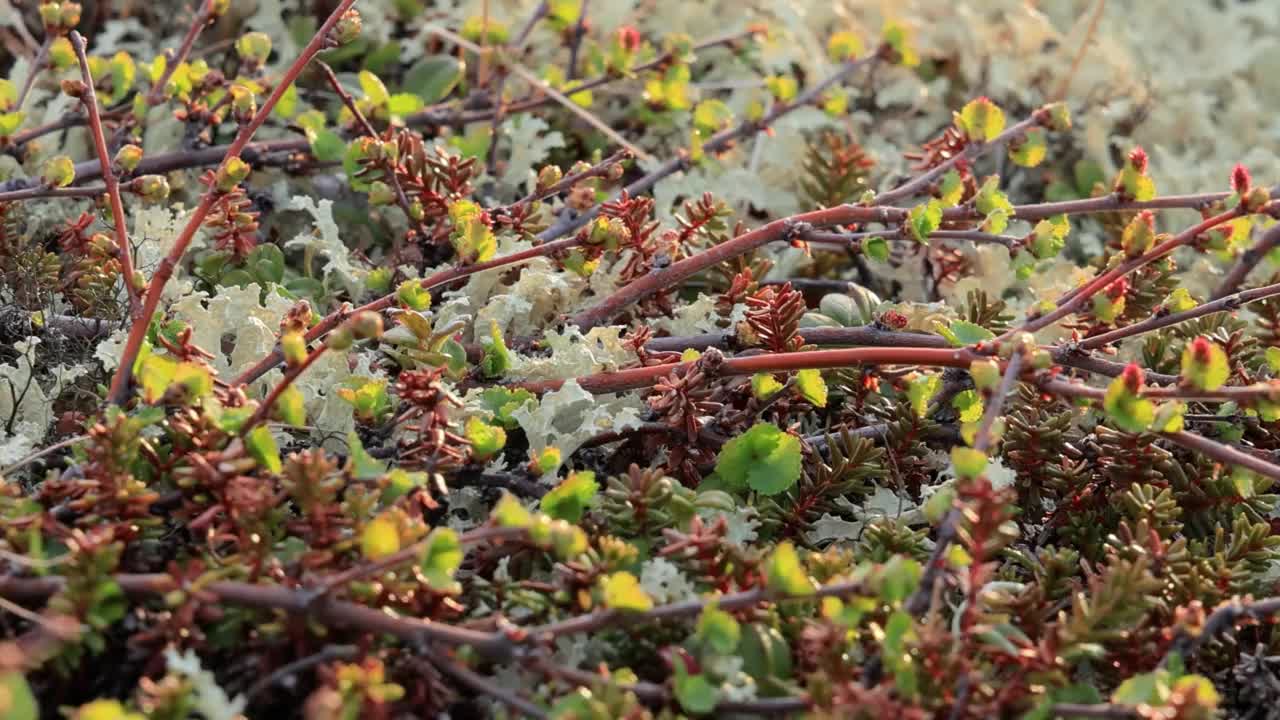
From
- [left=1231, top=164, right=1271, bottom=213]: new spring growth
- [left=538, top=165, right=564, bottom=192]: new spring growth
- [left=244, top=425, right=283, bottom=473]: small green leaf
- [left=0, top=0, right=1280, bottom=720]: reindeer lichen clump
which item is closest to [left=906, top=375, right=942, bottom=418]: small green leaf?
[left=0, top=0, right=1280, bottom=720]: reindeer lichen clump

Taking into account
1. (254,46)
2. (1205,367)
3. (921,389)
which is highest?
(254,46)

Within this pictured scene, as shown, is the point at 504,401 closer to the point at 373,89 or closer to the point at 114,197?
the point at 114,197

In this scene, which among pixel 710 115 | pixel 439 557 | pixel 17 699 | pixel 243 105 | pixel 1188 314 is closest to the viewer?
pixel 17 699

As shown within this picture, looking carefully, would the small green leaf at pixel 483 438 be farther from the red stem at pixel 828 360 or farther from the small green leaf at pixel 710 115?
the small green leaf at pixel 710 115

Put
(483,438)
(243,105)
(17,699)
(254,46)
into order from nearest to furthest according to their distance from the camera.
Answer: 1. (17,699)
2. (483,438)
3. (243,105)
4. (254,46)

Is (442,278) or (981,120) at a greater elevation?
(981,120)

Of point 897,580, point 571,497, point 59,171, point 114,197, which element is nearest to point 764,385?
point 571,497

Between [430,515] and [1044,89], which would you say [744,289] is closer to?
[430,515]
